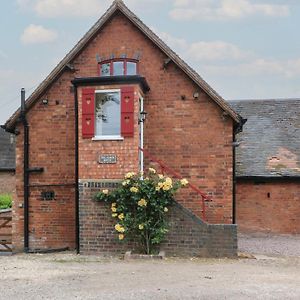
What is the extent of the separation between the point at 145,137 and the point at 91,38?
3.65m

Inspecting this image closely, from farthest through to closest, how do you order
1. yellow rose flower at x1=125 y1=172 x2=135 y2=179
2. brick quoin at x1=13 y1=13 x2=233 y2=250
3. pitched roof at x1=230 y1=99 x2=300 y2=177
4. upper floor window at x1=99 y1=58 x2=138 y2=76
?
pitched roof at x1=230 y1=99 x2=300 y2=177, upper floor window at x1=99 y1=58 x2=138 y2=76, brick quoin at x1=13 y1=13 x2=233 y2=250, yellow rose flower at x1=125 y1=172 x2=135 y2=179

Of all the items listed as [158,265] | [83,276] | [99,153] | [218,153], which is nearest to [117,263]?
[158,265]

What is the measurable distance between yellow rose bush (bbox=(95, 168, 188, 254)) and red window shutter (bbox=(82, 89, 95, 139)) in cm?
174

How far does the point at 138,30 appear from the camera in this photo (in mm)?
15234

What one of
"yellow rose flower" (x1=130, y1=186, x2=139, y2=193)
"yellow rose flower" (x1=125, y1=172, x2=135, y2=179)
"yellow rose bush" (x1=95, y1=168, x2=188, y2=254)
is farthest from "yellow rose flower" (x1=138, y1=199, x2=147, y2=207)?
"yellow rose flower" (x1=125, y1=172, x2=135, y2=179)

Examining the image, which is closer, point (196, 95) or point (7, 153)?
point (196, 95)

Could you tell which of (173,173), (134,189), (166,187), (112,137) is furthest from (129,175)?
(173,173)

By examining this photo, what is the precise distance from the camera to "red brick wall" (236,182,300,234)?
1931cm

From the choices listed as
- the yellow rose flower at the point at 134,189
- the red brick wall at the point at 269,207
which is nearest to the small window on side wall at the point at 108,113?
the yellow rose flower at the point at 134,189

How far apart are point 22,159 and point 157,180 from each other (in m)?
5.19

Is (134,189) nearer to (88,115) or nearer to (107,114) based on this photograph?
(107,114)

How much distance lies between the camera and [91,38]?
15.4 meters

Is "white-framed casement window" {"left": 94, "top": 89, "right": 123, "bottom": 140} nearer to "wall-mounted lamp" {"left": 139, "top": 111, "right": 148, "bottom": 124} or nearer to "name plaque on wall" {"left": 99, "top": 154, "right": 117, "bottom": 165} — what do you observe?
"name plaque on wall" {"left": 99, "top": 154, "right": 117, "bottom": 165}

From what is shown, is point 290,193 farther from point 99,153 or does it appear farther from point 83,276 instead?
point 83,276
